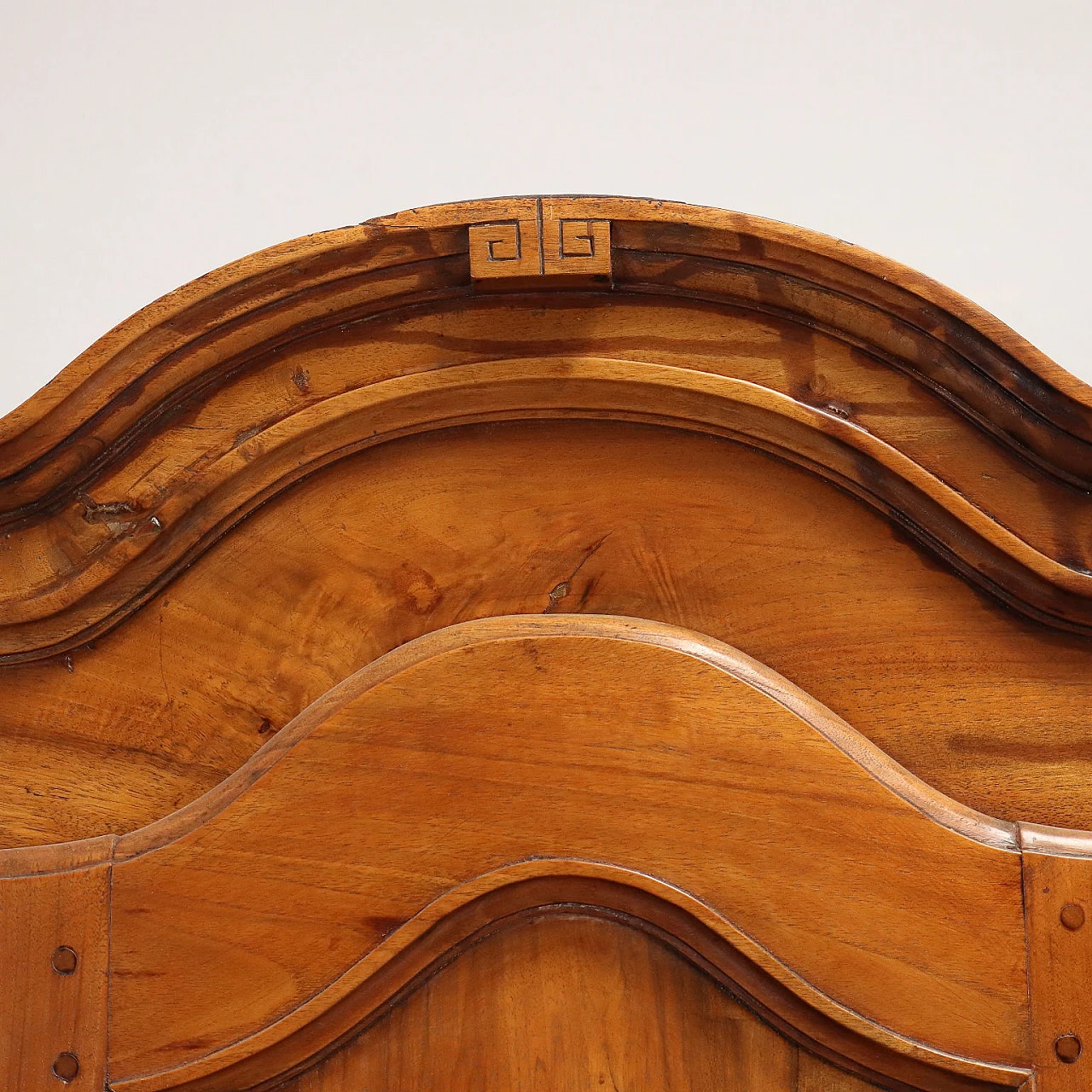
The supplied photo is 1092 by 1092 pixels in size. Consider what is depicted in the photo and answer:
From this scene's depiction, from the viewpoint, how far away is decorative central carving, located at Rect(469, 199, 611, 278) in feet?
2.91

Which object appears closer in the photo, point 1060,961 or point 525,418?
point 1060,961

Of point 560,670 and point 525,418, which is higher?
point 525,418

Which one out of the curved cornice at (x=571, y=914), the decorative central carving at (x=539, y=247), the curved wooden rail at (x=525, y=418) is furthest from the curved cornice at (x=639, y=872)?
the decorative central carving at (x=539, y=247)

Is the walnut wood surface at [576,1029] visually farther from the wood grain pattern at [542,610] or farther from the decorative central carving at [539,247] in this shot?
the decorative central carving at [539,247]

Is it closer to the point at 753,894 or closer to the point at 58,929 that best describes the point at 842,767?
the point at 753,894

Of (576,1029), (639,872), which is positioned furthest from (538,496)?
(576,1029)

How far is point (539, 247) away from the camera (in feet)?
2.92

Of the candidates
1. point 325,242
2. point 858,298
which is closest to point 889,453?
point 858,298

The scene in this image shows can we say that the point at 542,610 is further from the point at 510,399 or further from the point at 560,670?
the point at 510,399

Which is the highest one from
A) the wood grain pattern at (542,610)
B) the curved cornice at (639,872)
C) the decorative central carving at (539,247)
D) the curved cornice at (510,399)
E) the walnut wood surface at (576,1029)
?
the decorative central carving at (539,247)

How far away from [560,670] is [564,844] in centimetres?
14

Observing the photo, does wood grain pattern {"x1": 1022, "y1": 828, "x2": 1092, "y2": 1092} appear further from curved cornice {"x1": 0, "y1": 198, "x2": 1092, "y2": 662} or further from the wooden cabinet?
curved cornice {"x1": 0, "y1": 198, "x2": 1092, "y2": 662}

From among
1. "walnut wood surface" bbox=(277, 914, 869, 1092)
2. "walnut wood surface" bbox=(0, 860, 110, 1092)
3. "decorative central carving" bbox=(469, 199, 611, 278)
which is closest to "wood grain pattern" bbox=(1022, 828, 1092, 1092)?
"walnut wood surface" bbox=(277, 914, 869, 1092)

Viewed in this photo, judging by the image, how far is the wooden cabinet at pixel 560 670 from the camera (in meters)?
0.87
